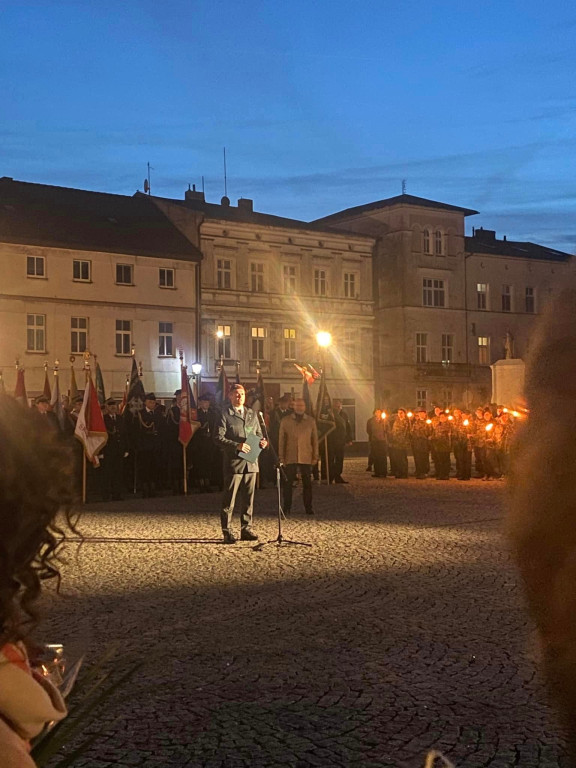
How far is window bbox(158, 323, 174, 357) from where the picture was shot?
49.2 meters

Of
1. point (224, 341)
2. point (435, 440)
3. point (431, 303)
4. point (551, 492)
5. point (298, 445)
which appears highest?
point (431, 303)

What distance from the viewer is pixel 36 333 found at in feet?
151

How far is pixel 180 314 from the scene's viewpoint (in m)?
50.0

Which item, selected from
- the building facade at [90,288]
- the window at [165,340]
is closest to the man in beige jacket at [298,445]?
the building facade at [90,288]

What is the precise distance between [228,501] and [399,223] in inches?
1826

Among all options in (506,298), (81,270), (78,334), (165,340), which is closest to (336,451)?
(78,334)

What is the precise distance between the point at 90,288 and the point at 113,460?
27.7 meters

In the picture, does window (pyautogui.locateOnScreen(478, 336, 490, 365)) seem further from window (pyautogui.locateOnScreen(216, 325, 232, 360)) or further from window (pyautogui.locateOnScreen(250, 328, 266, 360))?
window (pyautogui.locateOnScreen(216, 325, 232, 360))

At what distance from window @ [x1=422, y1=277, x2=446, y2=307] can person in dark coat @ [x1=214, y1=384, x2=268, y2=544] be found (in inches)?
1804

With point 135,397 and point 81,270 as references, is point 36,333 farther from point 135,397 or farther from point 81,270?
point 135,397

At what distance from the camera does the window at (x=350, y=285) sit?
57.4 meters

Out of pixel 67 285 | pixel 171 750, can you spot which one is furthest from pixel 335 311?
pixel 171 750

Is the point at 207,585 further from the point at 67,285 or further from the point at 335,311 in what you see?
the point at 335,311

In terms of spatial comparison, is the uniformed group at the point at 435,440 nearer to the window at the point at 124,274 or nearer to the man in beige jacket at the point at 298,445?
the man in beige jacket at the point at 298,445
